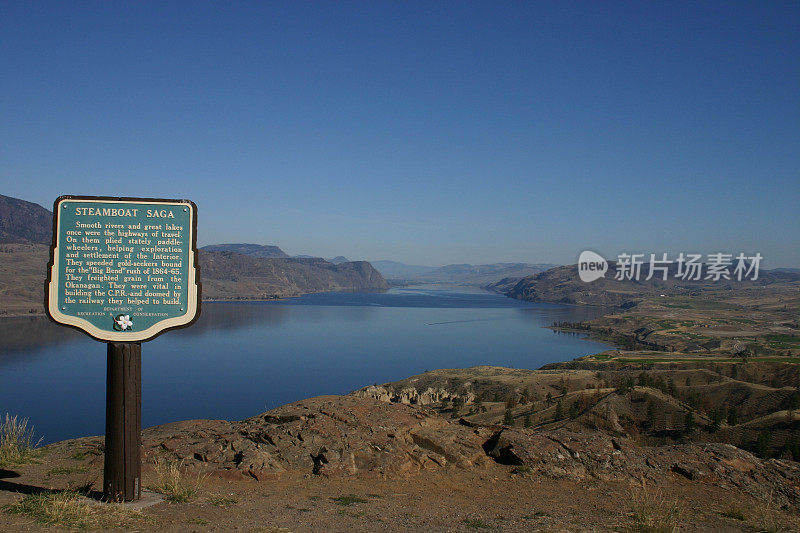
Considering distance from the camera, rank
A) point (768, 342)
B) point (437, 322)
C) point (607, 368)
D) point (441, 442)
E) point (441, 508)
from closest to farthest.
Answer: point (441, 508) → point (441, 442) → point (607, 368) → point (768, 342) → point (437, 322)

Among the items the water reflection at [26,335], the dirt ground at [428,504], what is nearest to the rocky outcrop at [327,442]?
the dirt ground at [428,504]

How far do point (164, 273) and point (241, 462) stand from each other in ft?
11.6

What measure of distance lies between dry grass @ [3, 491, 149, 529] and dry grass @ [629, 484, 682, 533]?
569 centimetres

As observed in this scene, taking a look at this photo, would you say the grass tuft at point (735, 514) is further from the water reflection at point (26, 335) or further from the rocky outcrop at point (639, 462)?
the water reflection at point (26, 335)

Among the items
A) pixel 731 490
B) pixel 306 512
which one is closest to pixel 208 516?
pixel 306 512

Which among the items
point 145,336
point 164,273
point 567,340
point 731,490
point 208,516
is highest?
point 164,273

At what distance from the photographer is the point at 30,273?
13750 cm

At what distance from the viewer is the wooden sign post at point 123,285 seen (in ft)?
22.7

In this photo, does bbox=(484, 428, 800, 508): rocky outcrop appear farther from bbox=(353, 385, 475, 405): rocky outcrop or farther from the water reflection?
the water reflection

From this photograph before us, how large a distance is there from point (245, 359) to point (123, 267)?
71.8 m

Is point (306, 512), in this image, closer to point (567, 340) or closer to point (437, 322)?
point (567, 340)

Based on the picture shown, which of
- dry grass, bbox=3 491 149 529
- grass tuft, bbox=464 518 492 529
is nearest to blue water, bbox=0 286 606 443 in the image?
dry grass, bbox=3 491 149 529

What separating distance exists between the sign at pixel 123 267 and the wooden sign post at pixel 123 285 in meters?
0.01

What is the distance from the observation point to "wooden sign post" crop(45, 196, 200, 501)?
22.7 feet
